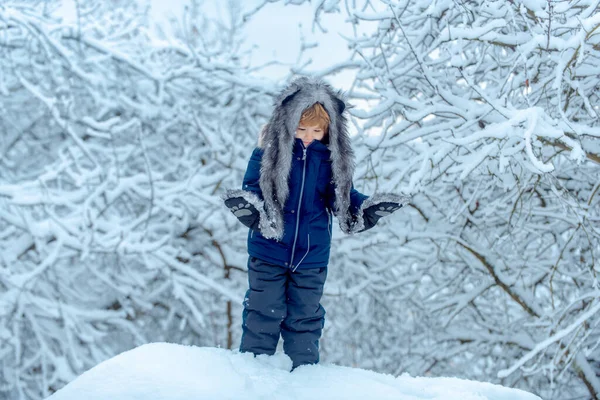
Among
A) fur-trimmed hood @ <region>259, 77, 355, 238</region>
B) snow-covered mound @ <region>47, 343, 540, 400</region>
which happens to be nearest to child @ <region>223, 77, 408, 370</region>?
fur-trimmed hood @ <region>259, 77, 355, 238</region>

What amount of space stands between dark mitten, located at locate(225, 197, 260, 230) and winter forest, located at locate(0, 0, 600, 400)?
0.82 m

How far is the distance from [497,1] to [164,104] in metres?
4.40

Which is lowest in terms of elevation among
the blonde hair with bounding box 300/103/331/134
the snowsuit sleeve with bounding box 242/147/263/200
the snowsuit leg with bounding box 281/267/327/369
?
the snowsuit leg with bounding box 281/267/327/369

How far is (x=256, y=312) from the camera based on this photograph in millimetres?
2352

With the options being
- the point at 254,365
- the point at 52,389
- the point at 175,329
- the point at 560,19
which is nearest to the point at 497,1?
the point at 560,19

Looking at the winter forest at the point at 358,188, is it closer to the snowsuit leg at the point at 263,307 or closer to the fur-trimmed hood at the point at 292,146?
the fur-trimmed hood at the point at 292,146

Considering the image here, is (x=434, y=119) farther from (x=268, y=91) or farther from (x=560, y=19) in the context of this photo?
(x=268, y=91)

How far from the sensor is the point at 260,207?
2168 millimetres

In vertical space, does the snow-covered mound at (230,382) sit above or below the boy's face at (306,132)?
below

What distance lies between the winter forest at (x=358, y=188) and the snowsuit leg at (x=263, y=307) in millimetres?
815

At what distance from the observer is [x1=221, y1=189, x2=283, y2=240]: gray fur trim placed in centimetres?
213

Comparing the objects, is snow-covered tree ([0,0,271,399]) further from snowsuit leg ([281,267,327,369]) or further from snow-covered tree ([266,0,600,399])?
snowsuit leg ([281,267,327,369])

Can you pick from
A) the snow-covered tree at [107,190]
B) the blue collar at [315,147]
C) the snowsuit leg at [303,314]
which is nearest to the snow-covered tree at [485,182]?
the blue collar at [315,147]

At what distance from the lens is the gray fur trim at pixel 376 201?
2.21 m
